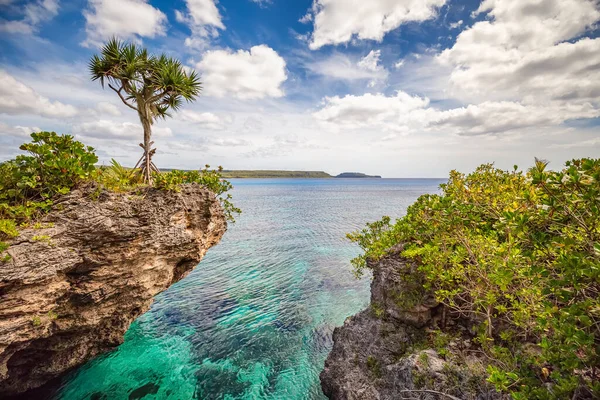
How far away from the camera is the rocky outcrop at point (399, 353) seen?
6039mm

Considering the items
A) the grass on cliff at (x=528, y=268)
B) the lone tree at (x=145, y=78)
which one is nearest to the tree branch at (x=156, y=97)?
the lone tree at (x=145, y=78)

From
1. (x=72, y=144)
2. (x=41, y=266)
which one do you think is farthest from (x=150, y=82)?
(x=41, y=266)

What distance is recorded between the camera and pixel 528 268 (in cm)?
450

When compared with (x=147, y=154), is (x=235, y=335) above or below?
below

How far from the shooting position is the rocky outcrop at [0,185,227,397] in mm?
6445

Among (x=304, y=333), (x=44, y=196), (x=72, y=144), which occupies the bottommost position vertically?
(x=304, y=333)

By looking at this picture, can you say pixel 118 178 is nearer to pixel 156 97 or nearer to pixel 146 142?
pixel 146 142

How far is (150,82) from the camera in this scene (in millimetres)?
11180

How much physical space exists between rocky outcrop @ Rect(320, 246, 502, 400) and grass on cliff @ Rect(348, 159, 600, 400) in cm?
55

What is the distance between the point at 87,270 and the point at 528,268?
11.5 m

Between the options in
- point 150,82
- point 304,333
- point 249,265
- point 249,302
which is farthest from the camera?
point 249,265

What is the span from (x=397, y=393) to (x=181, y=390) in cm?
855

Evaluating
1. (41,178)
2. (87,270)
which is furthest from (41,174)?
(87,270)

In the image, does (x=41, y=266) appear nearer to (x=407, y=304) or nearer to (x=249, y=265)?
(x=407, y=304)
